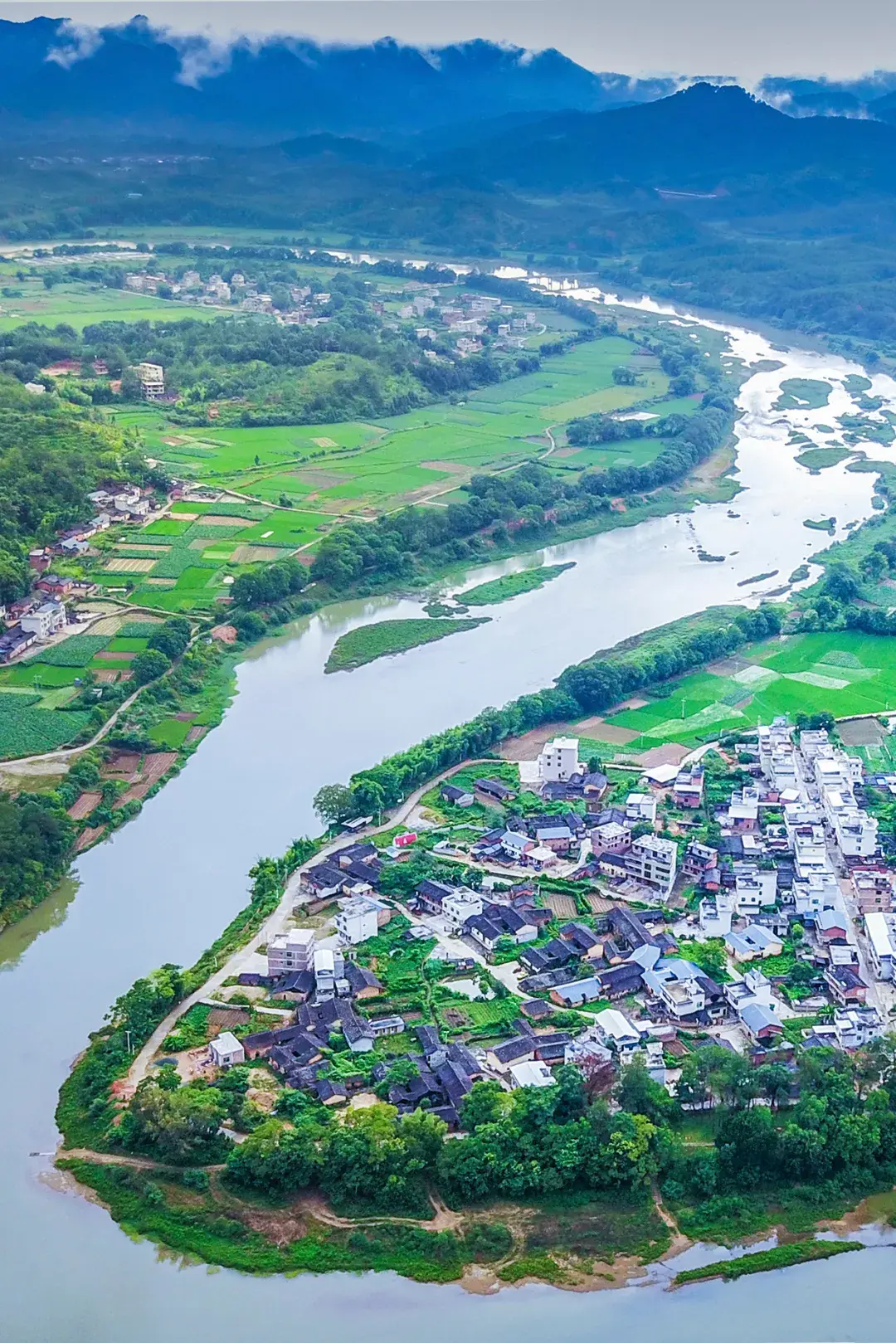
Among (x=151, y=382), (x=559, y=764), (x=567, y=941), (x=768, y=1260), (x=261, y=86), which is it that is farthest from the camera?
(x=261, y=86)

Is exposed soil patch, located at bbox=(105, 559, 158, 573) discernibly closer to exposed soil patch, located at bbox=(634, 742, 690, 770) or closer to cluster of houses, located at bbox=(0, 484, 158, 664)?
cluster of houses, located at bbox=(0, 484, 158, 664)

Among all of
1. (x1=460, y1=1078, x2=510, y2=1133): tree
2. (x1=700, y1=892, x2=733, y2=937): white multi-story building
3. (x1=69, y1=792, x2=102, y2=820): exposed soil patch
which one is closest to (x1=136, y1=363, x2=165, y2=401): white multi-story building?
(x1=69, y1=792, x2=102, y2=820): exposed soil patch

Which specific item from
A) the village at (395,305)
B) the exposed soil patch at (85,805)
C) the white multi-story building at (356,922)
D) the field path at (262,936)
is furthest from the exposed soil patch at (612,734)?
the village at (395,305)

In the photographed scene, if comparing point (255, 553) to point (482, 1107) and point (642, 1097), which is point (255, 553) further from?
point (642, 1097)

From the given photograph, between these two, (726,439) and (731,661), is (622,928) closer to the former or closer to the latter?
(731,661)

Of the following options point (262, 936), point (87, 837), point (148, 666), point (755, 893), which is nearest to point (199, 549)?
point (148, 666)

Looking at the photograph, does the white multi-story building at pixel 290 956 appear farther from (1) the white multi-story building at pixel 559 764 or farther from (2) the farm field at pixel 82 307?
(2) the farm field at pixel 82 307
